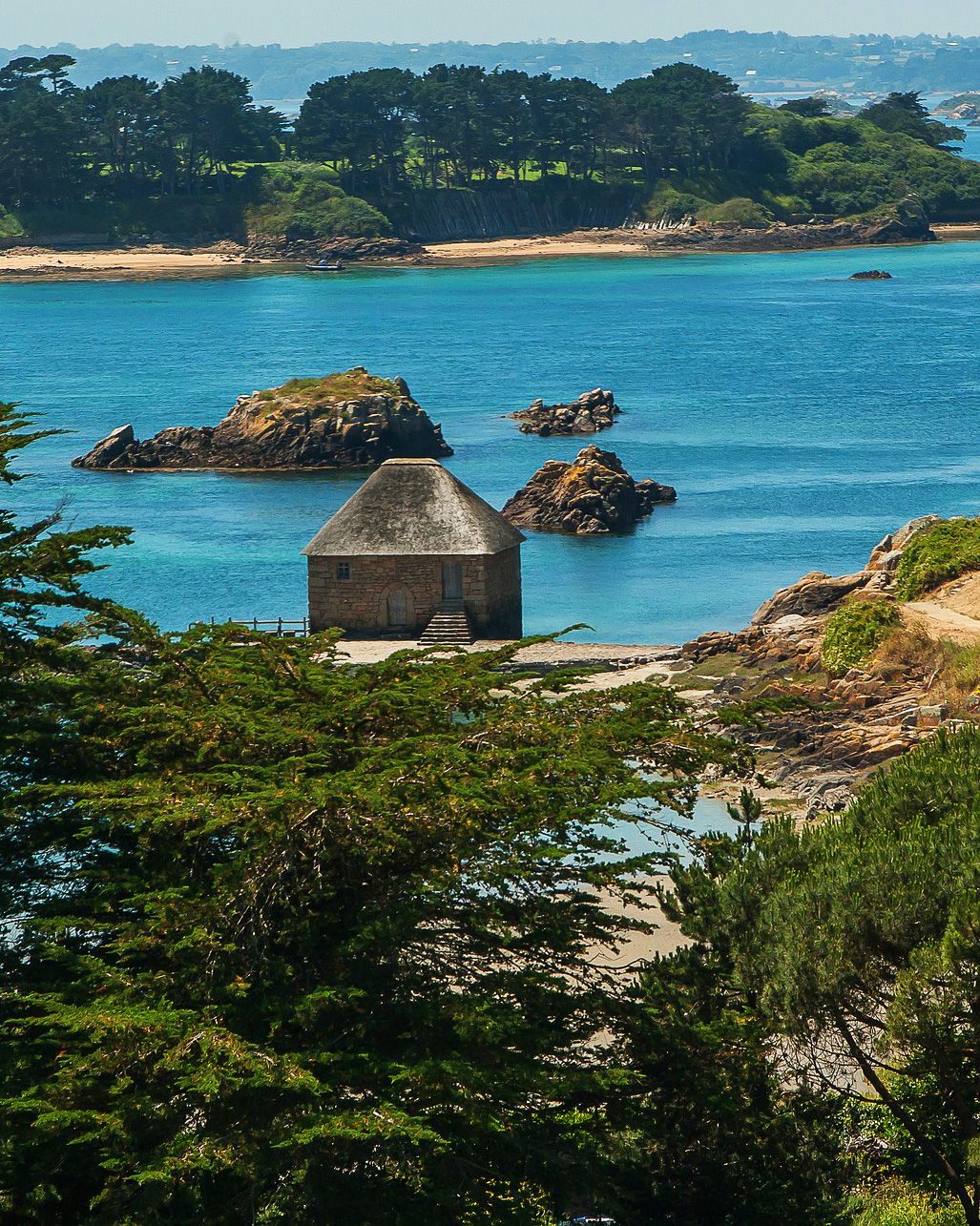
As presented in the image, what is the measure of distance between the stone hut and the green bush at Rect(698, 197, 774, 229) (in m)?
135

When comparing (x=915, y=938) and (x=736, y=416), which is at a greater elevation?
(x=915, y=938)

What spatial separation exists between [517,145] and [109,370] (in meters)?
73.6

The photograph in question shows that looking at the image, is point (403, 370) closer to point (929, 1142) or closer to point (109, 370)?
point (109, 370)

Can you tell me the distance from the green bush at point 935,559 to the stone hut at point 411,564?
27.3 ft

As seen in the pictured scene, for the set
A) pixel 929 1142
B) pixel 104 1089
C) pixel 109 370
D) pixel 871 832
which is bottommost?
pixel 109 370

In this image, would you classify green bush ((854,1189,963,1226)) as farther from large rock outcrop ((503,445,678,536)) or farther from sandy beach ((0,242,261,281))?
sandy beach ((0,242,261,281))

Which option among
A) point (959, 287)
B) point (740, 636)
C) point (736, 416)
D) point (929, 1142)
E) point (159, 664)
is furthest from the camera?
point (959, 287)

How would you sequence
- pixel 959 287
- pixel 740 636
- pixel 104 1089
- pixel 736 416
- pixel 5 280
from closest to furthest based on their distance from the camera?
pixel 104 1089, pixel 740 636, pixel 736 416, pixel 959 287, pixel 5 280

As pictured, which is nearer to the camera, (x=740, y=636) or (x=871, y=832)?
(x=871, y=832)

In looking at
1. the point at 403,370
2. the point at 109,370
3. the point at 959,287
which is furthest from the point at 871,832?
the point at 959,287

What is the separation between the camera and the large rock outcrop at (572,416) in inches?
3081

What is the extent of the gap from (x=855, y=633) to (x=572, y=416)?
46171mm

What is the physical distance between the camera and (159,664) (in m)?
16.6

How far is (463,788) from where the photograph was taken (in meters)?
13.9
